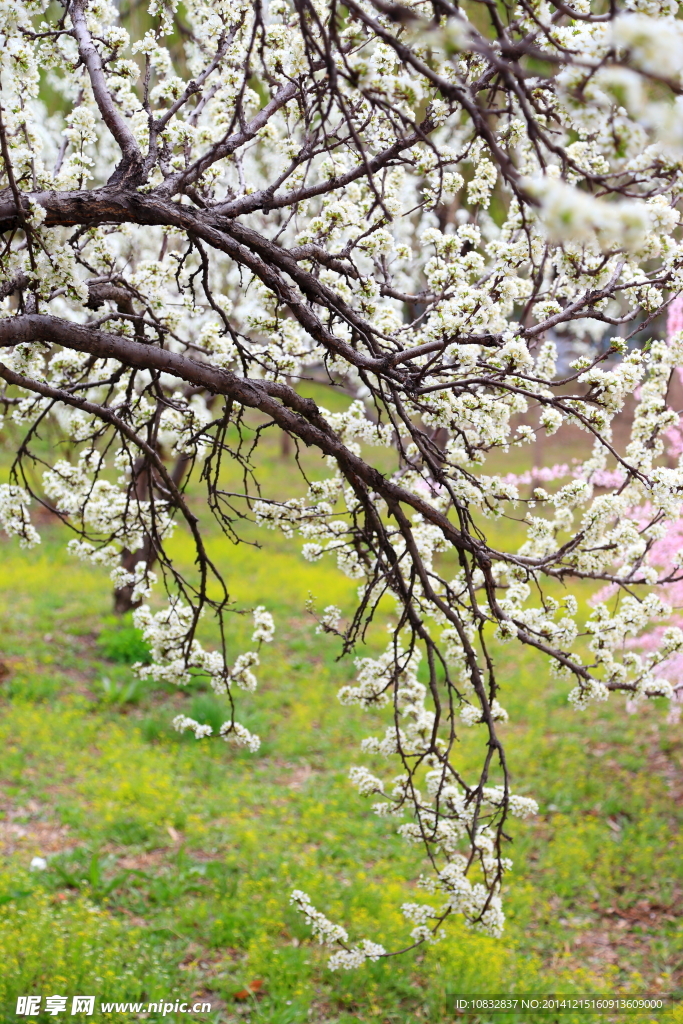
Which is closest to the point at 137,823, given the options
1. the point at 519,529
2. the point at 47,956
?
the point at 47,956

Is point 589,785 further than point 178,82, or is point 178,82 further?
point 589,785

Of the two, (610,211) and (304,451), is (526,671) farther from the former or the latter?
(304,451)

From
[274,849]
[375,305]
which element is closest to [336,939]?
[274,849]

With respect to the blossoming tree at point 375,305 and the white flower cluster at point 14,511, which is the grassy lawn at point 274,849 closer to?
the blossoming tree at point 375,305

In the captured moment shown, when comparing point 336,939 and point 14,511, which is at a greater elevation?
point 14,511

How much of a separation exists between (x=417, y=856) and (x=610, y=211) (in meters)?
5.49

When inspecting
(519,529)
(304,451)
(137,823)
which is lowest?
(137,823)

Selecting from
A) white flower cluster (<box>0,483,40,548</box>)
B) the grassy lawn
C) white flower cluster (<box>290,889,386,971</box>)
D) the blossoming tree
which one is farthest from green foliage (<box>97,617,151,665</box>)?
white flower cluster (<box>0,483,40,548</box>)

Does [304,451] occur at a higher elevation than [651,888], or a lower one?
higher

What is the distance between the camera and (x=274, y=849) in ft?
18.1

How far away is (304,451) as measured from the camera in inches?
814

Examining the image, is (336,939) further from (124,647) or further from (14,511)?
(124,647)

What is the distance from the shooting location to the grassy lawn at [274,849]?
4.20 m

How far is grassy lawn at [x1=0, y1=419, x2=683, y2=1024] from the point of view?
4.20 metres
